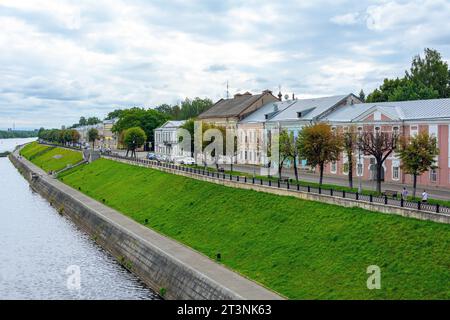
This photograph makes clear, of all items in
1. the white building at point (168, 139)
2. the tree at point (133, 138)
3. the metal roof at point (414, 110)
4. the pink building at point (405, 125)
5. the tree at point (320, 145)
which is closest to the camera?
the tree at point (320, 145)

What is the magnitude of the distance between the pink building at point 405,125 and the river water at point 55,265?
2310cm

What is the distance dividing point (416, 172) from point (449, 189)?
9.65m

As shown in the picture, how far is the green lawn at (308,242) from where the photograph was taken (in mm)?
24094

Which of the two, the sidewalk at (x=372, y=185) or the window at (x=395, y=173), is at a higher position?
the window at (x=395, y=173)

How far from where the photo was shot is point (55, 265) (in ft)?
124

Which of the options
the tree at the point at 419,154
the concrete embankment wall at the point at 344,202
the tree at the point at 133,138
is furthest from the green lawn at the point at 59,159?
the tree at the point at 419,154

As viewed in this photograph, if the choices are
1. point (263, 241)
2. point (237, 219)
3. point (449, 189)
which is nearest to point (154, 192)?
point (237, 219)

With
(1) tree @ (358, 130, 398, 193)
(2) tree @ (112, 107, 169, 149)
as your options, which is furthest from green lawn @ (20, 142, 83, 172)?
(1) tree @ (358, 130, 398, 193)

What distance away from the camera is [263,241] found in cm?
3303

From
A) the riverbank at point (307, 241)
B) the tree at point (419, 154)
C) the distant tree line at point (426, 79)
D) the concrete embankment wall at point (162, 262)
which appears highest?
the distant tree line at point (426, 79)

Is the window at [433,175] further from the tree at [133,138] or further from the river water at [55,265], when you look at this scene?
the tree at [133,138]

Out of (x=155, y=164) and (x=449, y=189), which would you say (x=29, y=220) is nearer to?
(x=155, y=164)

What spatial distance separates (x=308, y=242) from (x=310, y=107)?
42.9 meters

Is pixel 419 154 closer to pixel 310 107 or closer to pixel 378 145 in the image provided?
pixel 378 145
